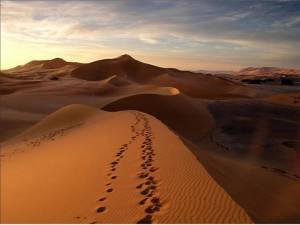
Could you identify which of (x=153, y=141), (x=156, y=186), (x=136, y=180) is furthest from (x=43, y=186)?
(x=153, y=141)

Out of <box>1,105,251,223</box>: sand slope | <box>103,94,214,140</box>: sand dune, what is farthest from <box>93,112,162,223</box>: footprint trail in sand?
<box>103,94,214,140</box>: sand dune

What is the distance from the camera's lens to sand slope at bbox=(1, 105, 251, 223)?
506 cm

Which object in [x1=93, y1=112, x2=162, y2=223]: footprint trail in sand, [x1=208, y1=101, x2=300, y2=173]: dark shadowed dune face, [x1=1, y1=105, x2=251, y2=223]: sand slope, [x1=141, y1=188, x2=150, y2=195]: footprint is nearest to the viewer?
[x1=1, y1=105, x2=251, y2=223]: sand slope

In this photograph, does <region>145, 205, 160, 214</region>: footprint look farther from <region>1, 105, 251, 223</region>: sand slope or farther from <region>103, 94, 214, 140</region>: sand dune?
<region>103, 94, 214, 140</region>: sand dune

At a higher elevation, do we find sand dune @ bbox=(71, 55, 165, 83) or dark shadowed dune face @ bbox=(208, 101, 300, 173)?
sand dune @ bbox=(71, 55, 165, 83)

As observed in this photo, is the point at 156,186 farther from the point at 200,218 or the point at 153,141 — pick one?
the point at 153,141

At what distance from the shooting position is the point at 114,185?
627 centimetres

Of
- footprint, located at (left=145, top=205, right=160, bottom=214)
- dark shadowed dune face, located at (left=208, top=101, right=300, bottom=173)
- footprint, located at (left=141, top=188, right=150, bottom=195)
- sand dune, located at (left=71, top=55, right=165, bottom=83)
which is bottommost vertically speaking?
dark shadowed dune face, located at (left=208, top=101, right=300, bottom=173)

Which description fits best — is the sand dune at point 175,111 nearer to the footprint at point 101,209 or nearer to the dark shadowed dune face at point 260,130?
the dark shadowed dune face at point 260,130

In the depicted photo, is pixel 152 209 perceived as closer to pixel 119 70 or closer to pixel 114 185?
pixel 114 185

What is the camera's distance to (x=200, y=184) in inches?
235

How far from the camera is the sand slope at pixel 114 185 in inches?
199

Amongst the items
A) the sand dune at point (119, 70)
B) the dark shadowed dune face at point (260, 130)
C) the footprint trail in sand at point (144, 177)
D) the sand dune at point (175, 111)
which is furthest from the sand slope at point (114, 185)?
the sand dune at point (119, 70)

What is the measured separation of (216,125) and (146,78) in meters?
41.0
